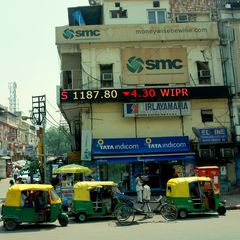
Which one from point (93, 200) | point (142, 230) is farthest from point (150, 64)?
point (142, 230)

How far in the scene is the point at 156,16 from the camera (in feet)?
99.2

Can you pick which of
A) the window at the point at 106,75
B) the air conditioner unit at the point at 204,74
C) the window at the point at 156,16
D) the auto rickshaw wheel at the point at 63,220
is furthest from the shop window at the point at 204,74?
the auto rickshaw wheel at the point at 63,220

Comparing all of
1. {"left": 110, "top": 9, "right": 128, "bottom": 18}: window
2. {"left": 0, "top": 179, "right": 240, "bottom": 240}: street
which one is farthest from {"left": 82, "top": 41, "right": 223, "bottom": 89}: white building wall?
{"left": 0, "top": 179, "right": 240, "bottom": 240}: street

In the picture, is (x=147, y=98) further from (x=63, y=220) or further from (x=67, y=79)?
(x=63, y=220)

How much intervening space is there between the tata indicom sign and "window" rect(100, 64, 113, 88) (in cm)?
98

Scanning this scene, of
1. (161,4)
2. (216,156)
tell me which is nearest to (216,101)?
(216,156)

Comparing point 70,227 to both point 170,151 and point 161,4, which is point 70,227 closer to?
point 170,151

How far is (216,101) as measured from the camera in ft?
88.0

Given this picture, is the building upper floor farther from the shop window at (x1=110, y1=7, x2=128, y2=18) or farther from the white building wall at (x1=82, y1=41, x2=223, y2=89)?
the white building wall at (x1=82, y1=41, x2=223, y2=89)

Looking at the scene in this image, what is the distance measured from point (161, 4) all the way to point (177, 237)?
22631 millimetres

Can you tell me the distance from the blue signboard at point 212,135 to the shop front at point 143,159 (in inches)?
42.8

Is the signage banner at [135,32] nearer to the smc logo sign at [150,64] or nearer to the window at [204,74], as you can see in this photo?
the smc logo sign at [150,64]

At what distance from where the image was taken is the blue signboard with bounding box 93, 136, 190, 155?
24922 millimetres

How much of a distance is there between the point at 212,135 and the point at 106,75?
8270 mm
